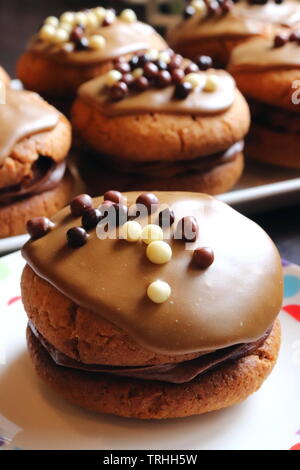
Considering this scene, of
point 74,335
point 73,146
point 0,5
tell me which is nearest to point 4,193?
point 73,146

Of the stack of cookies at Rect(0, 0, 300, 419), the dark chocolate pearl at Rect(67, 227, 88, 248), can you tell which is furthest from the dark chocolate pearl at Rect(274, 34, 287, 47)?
the dark chocolate pearl at Rect(67, 227, 88, 248)

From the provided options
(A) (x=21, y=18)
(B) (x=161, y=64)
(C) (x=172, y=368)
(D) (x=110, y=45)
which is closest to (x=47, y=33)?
(D) (x=110, y=45)

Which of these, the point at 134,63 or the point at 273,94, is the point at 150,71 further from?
the point at 273,94

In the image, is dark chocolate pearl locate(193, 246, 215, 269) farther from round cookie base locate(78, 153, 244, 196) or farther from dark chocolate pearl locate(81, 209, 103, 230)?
round cookie base locate(78, 153, 244, 196)

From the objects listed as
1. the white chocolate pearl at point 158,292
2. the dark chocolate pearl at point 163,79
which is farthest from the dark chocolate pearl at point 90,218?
the dark chocolate pearl at point 163,79

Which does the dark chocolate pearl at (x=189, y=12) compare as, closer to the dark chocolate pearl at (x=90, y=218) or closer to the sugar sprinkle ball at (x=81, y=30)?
the sugar sprinkle ball at (x=81, y=30)

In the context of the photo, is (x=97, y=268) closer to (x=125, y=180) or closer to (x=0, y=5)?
(x=125, y=180)
